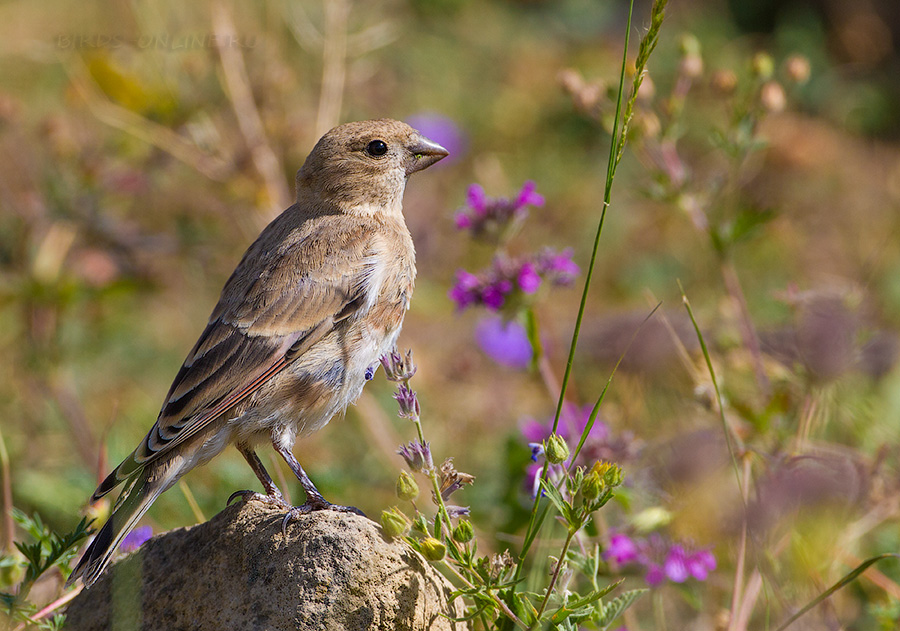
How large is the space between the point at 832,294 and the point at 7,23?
23.0 feet

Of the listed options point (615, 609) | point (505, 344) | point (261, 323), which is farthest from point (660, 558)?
point (505, 344)

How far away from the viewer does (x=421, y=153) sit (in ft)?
13.4

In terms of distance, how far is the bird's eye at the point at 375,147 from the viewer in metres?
4.01

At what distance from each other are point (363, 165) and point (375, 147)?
0.31 feet

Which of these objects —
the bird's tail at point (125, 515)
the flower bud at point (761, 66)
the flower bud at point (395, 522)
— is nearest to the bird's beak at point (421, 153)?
Result: the flower bud at point (761, 66)

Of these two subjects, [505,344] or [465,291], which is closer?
[465,291]

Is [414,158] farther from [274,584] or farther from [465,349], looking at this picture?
[465,349]

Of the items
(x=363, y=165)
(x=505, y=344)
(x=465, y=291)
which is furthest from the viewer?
(x=505, y=344)

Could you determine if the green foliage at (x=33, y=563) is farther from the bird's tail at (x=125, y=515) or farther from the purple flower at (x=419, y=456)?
the purple flower at (x=419, y=456)

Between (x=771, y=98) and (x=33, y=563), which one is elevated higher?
(x=771, y=98)

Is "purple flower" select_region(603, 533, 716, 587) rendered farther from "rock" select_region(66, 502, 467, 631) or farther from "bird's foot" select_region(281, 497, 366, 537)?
"bird's foot" select_region(281, 497, 366, 537)

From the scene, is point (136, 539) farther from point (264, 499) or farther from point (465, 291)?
point (465, 291)

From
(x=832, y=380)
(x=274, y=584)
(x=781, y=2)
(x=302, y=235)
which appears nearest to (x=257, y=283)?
(x=302, y=235)

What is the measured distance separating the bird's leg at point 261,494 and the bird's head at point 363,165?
1.07 m
